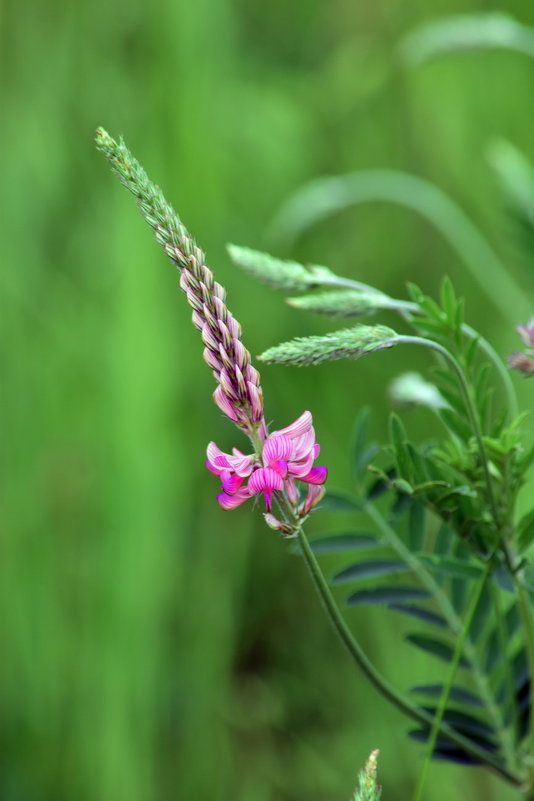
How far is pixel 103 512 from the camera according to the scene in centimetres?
126

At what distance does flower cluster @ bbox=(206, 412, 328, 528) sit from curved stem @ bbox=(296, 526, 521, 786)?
2 centimetres

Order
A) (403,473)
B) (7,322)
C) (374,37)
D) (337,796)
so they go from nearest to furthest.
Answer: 1. (403,473)
2. (337,796)
3. (7,322)
4. (374,37)

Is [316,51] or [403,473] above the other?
[316,51]

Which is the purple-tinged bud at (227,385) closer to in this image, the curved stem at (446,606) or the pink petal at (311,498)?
the pink petal at (311,498)

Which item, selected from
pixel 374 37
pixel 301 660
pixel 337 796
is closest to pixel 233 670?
pixel 301 660

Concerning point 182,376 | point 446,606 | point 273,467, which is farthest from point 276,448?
point 182,376

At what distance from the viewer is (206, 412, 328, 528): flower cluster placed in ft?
1.05

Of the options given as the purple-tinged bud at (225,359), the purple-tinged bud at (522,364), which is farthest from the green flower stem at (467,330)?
the purple-tinged bud at (225,359)

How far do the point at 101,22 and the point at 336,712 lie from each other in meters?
0.99

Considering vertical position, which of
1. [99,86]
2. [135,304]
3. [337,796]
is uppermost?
[99,86]

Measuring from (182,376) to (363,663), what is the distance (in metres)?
0.95

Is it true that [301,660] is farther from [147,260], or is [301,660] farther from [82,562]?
[147,260]

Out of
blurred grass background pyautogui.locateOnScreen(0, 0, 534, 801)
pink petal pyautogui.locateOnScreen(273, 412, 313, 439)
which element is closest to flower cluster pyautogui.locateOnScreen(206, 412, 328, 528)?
pink petal pyautogui.locateOnScreen(273, 412, 313, 439)

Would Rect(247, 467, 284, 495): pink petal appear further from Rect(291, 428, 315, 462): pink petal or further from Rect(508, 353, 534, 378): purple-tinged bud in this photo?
Rect(508, 353, 534, 378): purple-tinged bud
